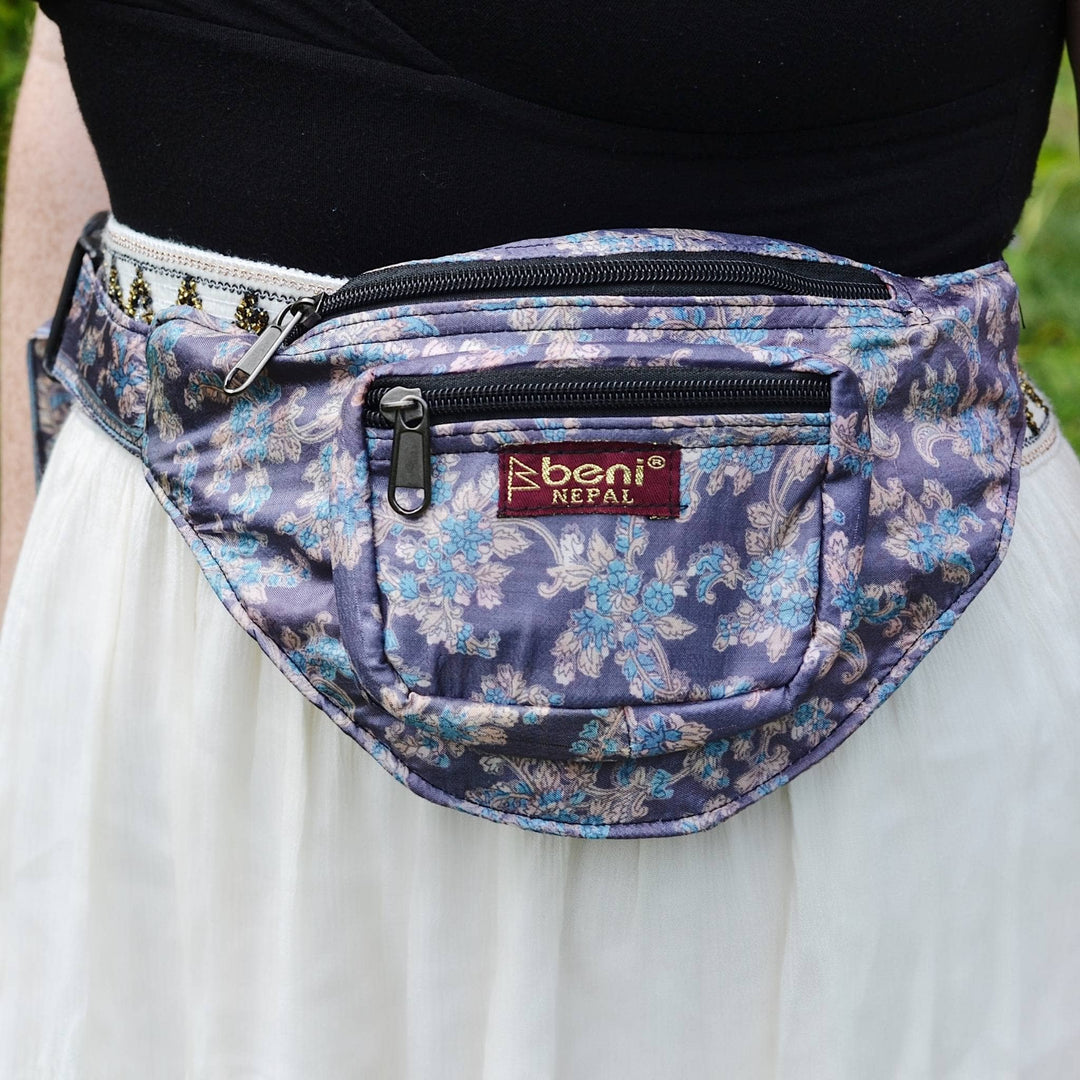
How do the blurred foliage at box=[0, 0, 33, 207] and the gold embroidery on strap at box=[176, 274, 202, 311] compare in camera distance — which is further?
the blurred foliage at box=[0, 0, 33, 207]

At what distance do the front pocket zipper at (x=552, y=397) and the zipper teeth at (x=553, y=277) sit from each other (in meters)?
0.06

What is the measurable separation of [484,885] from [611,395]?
339mm

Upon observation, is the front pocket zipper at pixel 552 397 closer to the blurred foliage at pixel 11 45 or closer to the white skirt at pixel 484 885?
the white skirt at pixel 484 885

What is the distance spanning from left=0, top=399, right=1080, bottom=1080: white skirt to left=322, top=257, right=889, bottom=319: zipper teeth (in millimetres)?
230

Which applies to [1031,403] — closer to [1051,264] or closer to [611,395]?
[611,395]

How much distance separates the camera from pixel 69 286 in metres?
0.91

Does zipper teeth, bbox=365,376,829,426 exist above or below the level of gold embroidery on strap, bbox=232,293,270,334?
below

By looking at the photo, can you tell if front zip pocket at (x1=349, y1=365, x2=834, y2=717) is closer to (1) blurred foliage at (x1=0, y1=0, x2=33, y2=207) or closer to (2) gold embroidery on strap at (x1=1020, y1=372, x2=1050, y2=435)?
(2) gold embroidery on strap at (x1=1020, y1=372, x2=1050, y2=435)

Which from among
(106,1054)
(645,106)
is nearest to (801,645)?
(645,106)

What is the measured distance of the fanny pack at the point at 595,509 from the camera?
67 centimetres

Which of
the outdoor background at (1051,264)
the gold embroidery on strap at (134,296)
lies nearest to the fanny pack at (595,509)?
the gold embroidery on strap at (134,296)

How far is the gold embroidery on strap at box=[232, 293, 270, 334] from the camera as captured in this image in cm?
78

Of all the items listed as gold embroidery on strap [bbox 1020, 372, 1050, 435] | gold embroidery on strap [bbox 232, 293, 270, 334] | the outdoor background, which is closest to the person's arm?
gold embroidery on strap [bbox 232, 293, 270, 334]

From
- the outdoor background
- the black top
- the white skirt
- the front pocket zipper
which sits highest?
the outdoor background
